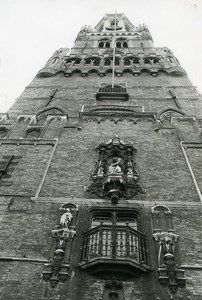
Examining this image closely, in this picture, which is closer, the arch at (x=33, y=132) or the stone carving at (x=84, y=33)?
the arch at (x=33, y=132)

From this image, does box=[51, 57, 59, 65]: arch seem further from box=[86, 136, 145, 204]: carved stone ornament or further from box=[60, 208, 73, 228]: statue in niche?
box=[60, 208, 73, 228]: statue in niche

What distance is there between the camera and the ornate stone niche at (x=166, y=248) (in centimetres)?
998

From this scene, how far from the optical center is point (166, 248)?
36.0ft

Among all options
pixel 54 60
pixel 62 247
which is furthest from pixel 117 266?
pixel 54 60

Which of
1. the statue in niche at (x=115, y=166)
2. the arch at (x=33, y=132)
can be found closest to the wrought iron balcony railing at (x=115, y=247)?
the statue in niche at (x=115, y=166)

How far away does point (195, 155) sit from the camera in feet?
53.5

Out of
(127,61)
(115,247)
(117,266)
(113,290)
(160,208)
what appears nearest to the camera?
(113,290)

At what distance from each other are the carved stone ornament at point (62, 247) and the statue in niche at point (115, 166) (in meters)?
2.08

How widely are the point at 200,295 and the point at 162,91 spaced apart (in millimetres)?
18297

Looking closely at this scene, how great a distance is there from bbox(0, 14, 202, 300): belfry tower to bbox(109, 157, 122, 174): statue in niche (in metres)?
0.09

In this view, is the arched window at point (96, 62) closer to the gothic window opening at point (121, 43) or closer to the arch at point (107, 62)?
the arch at point (107, 62)

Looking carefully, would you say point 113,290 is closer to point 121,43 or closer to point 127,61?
point 127,61

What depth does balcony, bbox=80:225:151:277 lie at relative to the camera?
398 inches

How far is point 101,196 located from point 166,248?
3.34 meters
